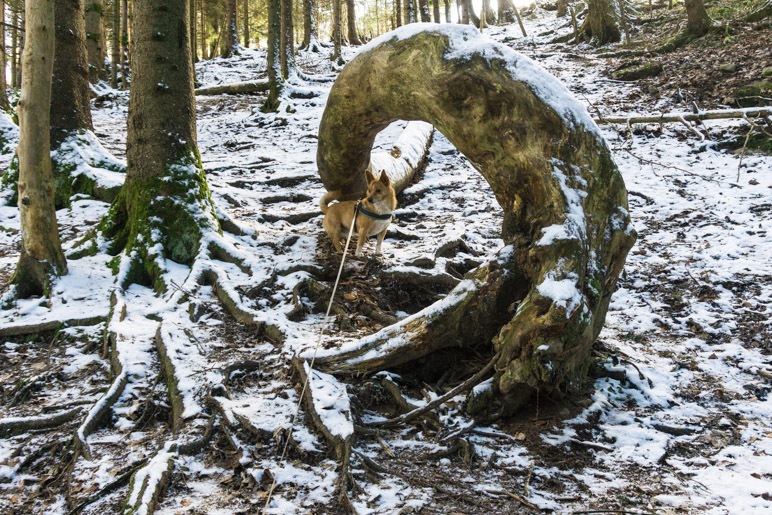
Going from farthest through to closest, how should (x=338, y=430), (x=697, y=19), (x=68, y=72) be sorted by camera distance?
1. (x=697, y=19)
2. (x=68, y=72)
3. (x=338, y=430)

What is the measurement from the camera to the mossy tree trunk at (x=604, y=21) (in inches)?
680

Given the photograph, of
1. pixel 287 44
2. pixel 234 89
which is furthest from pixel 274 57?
pixel 234 89

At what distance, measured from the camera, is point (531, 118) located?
407 centimetres

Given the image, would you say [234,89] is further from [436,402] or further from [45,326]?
[436,402]

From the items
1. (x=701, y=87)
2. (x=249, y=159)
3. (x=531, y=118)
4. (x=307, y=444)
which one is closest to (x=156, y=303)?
(x=307, y=444)

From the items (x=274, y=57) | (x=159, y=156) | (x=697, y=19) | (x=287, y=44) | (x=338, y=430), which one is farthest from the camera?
(x=287, y=44)

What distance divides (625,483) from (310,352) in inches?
94.6

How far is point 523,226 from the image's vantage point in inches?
166

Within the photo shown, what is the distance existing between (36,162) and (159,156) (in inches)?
49.5

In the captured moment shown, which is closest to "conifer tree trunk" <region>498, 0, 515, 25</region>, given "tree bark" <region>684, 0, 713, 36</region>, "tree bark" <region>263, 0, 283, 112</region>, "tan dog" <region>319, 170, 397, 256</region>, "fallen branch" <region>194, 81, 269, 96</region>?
"fallen branch" <region>194, 81, 269, 96</region>

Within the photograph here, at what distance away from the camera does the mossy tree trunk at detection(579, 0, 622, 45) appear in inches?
680

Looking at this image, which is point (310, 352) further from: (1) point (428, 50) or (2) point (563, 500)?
(1) point (428, 50)

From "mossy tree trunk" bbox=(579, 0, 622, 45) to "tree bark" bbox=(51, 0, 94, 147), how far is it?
16.0m

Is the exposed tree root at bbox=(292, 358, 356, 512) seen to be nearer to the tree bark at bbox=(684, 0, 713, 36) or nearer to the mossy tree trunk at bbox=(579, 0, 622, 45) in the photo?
the tree bark at bbox=(684, 0, 713, 36)
